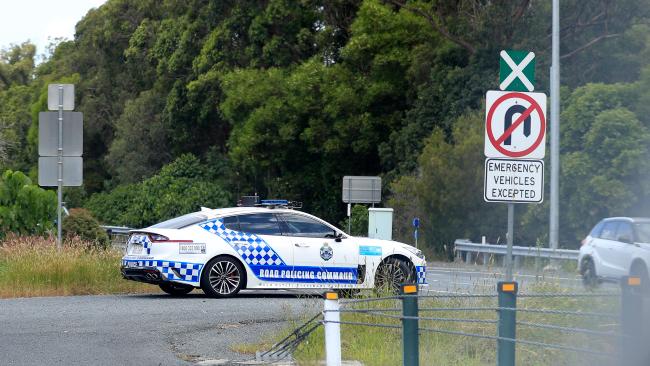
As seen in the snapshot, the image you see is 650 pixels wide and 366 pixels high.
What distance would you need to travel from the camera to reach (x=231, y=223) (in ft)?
60.6

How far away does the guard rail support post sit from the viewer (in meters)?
8.37

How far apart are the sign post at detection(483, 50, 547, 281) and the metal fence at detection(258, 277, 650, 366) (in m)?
0.87

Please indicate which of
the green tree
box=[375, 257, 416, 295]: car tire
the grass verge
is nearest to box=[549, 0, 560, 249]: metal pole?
the green tree

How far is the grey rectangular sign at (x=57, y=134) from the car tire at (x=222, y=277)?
4774 mm

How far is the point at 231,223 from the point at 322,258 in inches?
59.6

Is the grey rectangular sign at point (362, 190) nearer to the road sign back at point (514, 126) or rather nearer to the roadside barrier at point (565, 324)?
the roadside barrier at point (565, 324)

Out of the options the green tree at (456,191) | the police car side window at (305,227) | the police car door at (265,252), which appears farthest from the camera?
the green tree at (456,191)

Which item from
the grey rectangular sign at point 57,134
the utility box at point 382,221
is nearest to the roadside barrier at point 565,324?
the grey rectangular sign at point 57,134

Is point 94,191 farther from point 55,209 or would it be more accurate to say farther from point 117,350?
point 117,350

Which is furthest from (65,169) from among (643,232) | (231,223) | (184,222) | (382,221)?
(382,221)

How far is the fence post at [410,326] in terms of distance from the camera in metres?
9.83

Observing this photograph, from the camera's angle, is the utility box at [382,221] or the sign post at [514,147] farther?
the utility box at [382,221]

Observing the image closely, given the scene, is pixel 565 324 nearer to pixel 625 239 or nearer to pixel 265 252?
pixel 265 252

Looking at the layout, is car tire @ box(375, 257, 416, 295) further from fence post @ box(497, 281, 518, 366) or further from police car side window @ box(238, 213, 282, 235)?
fence post @ box(497, 281, 518, 366)
